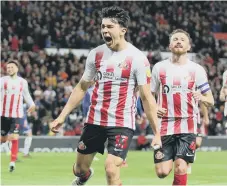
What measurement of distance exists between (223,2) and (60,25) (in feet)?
32.6

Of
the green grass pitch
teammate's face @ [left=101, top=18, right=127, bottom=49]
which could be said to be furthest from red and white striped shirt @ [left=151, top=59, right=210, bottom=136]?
the green grass pitch

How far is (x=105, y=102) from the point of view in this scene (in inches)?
334

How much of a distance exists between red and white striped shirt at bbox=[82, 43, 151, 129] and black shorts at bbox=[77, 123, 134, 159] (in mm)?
74

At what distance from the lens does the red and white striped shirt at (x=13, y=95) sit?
1669cm

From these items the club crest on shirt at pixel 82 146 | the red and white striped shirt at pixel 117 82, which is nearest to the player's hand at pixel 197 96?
the red and white striped shirt at pixel 117 82

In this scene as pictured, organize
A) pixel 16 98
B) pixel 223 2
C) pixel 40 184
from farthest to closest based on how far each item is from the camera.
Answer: pixel 223 2, pixel 16 98, pixel 40 184

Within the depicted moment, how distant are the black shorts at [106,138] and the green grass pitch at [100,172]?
400 cm

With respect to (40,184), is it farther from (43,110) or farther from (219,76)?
(219,76)

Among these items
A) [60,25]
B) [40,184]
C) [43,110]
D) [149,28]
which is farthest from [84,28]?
[40,184]

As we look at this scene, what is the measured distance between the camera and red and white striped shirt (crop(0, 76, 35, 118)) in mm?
16688

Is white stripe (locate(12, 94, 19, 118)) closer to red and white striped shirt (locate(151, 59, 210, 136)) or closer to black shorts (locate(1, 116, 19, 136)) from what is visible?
black shorts (locate(1, 116, 19, 136))

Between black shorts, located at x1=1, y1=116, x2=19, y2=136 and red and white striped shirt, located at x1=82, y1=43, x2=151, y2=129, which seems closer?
red and white striped shirt, located at x1=82, y1=43, x2=151, y2=129

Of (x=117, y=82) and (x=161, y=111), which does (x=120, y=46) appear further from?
(x=161, y=111)

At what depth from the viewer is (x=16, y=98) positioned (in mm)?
16984
